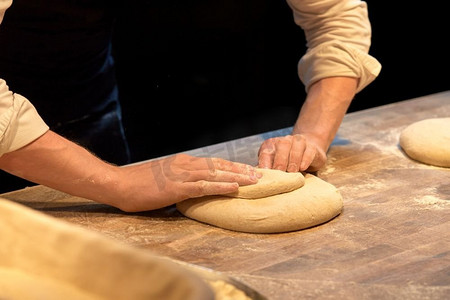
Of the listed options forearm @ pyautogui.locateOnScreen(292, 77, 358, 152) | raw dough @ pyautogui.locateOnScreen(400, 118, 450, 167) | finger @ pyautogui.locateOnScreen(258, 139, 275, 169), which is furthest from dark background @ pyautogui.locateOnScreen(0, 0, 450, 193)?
raw dough @ pyautogui.locateOnScreen(400, 118, 450, 167)

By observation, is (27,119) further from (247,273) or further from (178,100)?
(178,100)

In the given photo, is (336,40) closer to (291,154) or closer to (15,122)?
(291,154)

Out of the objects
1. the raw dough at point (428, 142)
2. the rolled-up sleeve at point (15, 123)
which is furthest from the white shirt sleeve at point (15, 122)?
the raw dough at point (428, 142)

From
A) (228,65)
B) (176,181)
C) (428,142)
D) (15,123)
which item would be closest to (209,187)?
(176,181)

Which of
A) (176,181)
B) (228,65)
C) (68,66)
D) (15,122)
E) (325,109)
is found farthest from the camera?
(228,65)

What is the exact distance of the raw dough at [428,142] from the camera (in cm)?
199

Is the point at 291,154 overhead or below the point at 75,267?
below

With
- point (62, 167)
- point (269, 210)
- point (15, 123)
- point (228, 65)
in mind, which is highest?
point (15, 123)

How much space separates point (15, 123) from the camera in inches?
60.9

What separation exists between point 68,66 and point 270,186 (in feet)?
3.10

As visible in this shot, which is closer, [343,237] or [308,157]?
[343,237]

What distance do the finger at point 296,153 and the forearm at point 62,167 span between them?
469mm

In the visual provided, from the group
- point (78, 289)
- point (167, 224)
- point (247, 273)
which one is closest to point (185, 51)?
point (167, 224)

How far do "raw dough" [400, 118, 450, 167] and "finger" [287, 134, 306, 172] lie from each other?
1.21 feet
